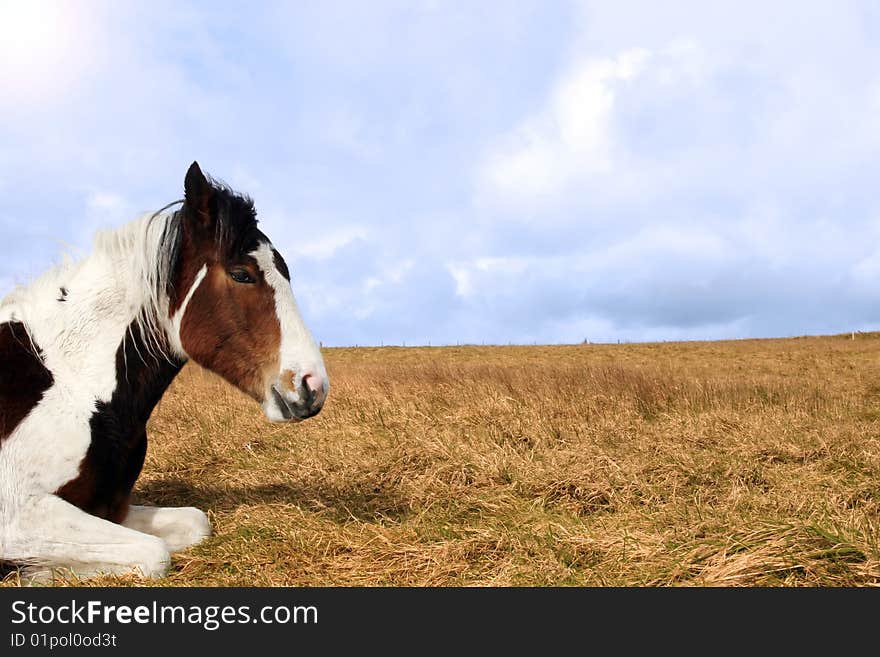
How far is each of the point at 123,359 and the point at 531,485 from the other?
3593 millimetres

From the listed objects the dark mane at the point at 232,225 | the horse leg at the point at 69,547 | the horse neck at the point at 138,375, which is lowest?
the horse leg at the point at 69,547

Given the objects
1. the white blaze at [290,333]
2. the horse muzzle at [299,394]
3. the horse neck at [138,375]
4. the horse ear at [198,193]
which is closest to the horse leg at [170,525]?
the horse neck at [138,375]

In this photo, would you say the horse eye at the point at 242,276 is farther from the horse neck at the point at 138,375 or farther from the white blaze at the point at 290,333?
the horse neck at the point at 138,375

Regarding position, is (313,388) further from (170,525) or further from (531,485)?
(531,485)

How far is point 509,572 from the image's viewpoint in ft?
11.8

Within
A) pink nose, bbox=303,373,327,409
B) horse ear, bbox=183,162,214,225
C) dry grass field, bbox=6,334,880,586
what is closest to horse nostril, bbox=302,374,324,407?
pink nose, bbox=303,373,327,409

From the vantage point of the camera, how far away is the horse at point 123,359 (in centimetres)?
A: 368

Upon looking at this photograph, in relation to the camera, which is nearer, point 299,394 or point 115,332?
point 299,394

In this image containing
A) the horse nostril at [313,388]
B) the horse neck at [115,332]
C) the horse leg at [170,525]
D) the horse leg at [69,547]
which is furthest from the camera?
the horse leg at [170,525]

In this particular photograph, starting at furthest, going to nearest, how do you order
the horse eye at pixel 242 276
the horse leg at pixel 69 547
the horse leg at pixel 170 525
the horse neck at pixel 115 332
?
the horse leg at pixel 170 525 < the horse neck at pixel 115 332 < the horse eye at pixel 242 276 < the horse leg at pixel 69 547

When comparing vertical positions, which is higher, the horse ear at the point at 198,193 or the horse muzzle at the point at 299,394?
the horse ear at the point at 198,193

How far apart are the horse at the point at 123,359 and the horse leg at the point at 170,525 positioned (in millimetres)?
165

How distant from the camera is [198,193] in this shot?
382cm

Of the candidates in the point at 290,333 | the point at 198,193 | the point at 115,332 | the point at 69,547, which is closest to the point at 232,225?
the point at 198,193
